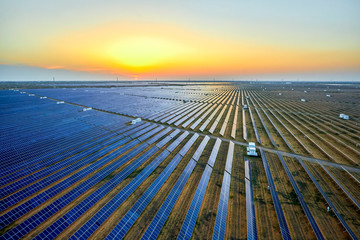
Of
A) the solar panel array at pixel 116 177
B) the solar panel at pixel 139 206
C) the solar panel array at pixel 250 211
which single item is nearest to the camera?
the solar panel at pixel 139 206

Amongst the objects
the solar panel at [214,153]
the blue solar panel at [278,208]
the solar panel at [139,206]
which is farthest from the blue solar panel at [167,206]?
the blue solar panel at [278,208]

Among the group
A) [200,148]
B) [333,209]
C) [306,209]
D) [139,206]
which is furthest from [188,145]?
[333,209]

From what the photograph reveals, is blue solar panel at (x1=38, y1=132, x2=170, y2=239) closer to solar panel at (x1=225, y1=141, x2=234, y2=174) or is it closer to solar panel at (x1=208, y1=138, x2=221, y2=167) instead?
solar panel at (x1=208, y1=138, x2=221, y2=167)

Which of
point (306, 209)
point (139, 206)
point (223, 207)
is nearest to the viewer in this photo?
point (139, 206)

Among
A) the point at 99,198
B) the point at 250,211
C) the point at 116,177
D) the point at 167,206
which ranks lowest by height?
the point at 250,211

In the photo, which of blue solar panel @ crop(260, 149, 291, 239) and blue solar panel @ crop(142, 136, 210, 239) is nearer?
blue solar panel @ crop(142, 136, 210, 239)

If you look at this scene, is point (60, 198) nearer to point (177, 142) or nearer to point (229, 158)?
point (177, 142)

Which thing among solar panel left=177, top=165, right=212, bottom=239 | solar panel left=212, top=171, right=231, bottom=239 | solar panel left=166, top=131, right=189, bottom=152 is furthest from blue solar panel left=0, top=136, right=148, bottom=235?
solar panel left=212, top=171, right=231, bottom=239

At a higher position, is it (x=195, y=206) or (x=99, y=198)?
(x=99, y=198)

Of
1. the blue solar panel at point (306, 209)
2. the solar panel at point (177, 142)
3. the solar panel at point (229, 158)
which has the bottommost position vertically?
the blue solar panel at point (306, 209)

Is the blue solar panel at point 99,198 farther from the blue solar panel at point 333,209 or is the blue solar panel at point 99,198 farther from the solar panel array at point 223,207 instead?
the blue solar panel at point 333,209

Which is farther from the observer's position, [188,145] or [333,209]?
[188,145]
